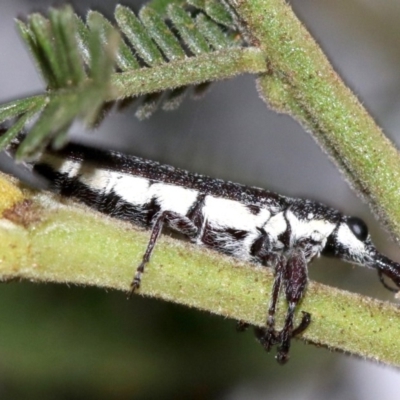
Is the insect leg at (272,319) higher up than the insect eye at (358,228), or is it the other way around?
the insect eye at (358,228)

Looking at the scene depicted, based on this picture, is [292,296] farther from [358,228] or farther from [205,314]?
[205,314]

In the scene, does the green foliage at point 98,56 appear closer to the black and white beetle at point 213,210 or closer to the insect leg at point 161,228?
the insect leg at point 161,228

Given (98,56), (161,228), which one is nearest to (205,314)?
(161,228)

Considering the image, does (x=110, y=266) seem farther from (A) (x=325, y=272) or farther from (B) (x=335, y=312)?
(A) (x=325, y=272)

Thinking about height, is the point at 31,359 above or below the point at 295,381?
below

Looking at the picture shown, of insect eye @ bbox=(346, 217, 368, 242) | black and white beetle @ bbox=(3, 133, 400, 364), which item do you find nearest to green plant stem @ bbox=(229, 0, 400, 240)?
black and white beetle @ bbox=(3, 133, 400, 364)

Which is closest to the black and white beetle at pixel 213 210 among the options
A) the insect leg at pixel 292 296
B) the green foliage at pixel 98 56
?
the insect leg at pixel 292 296

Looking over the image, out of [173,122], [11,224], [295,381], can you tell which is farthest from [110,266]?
[173,122]
